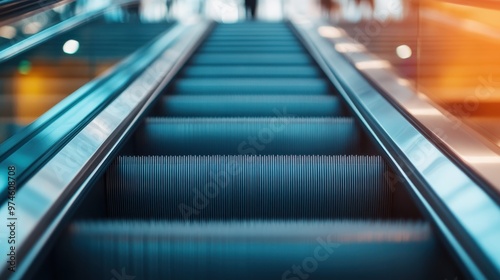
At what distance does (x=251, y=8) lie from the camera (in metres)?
15.0

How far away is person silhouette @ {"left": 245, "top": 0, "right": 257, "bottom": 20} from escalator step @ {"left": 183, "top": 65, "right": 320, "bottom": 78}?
9126 mm

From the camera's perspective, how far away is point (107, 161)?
2.89m

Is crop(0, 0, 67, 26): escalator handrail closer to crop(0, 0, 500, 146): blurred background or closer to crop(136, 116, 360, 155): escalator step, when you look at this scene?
crop(0, 0, 500, 146): blurred background

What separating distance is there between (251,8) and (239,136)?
11567mm

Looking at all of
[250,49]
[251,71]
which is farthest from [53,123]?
[250,49]

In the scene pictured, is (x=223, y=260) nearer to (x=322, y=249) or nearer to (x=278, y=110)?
(x=322, y=249)

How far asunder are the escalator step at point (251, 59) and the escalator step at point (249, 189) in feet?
11.5

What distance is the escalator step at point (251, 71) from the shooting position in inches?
227

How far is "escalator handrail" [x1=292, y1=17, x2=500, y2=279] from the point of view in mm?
1907

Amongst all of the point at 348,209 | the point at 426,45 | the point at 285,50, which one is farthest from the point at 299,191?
the point at 285,50

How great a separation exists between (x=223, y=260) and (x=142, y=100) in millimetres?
2052

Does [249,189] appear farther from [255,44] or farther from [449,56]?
[255,44]

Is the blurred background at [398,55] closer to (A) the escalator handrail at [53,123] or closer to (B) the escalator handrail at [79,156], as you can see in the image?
(A) the escalator handrail at [53,123]

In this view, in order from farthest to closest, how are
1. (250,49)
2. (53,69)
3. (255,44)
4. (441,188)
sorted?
(255,44) → (250,49) → (53,69) → (441,188)
